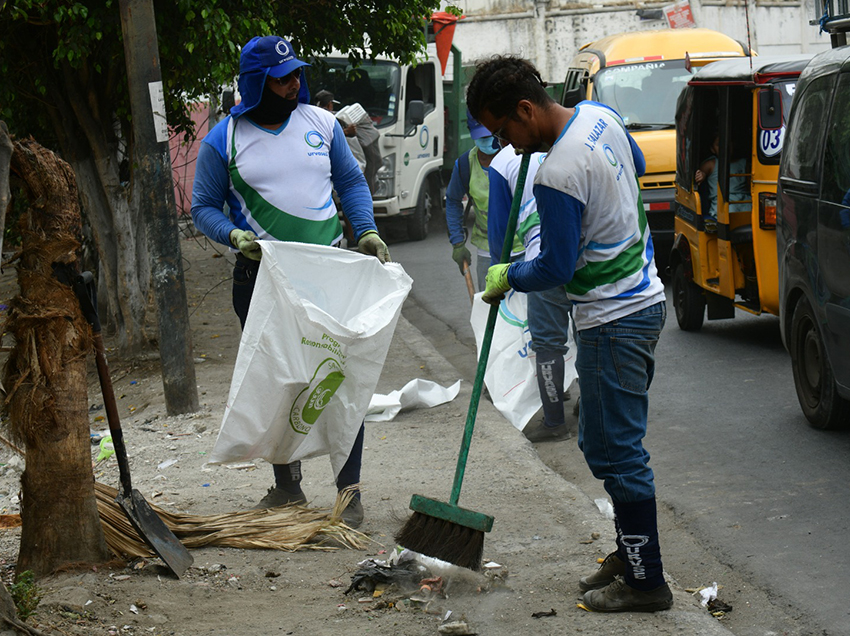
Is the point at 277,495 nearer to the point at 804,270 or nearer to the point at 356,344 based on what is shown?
the point at 356,344

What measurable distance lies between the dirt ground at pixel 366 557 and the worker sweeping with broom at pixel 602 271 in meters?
0.32

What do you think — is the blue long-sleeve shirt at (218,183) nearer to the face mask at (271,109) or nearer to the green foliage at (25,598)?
the face mask at (271,109)

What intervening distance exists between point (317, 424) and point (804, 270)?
2.83m

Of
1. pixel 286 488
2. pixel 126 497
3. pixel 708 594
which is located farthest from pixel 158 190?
pixel 708 594

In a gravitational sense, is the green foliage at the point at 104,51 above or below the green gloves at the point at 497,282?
above

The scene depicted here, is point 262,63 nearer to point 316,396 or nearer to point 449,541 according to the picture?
point 316,396

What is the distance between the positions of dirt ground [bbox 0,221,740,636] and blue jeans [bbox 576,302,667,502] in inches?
17.9

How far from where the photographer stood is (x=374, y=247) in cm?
450

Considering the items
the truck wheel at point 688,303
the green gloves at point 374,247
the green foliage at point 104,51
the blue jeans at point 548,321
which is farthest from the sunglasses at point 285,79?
the truck wheel at point 688,303

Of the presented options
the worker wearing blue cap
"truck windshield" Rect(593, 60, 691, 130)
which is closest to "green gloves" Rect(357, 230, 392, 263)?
the worker wearing blue cap

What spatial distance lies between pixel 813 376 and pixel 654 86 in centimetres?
698

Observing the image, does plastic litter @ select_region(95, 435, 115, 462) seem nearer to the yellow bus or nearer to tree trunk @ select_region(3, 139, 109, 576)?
tree trunk @ select_region(3, 139, 109, 576)

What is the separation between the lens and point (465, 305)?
35.2ft

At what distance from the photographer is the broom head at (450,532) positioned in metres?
3.52
